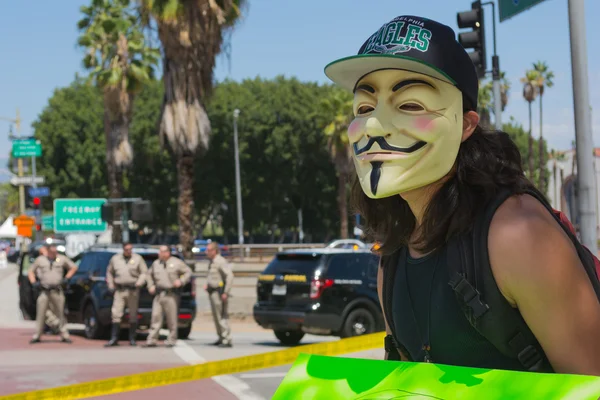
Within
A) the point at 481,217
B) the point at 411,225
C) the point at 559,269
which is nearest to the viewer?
the point at 559,269

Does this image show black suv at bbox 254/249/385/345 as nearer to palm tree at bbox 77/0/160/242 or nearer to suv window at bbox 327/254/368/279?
suv window at bbox 327/254/368/279

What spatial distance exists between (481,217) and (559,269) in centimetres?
22

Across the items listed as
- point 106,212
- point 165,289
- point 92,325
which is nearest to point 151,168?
point 106,212

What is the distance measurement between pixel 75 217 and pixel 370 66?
31638mm

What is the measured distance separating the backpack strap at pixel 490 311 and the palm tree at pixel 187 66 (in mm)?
25491

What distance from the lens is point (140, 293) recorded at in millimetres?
17719

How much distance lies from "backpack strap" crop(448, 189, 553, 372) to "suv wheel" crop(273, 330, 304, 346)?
1489 cm

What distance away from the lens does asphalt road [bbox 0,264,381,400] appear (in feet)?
29.8

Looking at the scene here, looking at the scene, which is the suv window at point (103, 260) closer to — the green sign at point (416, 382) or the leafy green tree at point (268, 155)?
the green sign at point (416, 382)

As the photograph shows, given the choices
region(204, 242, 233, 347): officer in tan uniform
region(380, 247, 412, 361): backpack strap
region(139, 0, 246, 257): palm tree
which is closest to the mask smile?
region(380, 247, 412, 361): backpack strap

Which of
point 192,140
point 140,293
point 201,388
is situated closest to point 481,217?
point 201,388

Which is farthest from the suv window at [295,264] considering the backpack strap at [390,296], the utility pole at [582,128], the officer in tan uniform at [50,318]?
the backpack strap at [390,296]

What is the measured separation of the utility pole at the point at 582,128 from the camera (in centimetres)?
705

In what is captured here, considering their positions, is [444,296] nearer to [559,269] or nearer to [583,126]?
[559,269]
